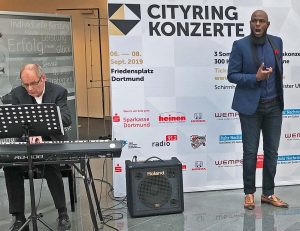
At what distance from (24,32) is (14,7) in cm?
502

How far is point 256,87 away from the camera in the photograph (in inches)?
133

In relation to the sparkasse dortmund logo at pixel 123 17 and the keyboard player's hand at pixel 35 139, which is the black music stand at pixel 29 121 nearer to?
the keyboard player's hand at pixel 35 139

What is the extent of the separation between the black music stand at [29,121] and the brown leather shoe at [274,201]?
1932 millimetres

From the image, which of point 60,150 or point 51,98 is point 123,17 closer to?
point 51,98

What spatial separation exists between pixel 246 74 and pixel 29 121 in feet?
5.58

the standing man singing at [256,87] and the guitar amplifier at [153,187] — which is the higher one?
the standing man singing at [256,87]

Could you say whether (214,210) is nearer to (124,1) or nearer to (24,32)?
(124,1)

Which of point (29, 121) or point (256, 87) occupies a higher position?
point (256, 87)

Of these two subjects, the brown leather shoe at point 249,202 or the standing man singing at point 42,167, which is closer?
the standing man singing at point 42,167

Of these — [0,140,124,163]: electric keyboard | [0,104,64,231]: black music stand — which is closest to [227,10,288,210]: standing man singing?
[0,140,124,163]: electric keyboard

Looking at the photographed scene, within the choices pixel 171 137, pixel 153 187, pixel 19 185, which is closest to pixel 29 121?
pixel 19 185

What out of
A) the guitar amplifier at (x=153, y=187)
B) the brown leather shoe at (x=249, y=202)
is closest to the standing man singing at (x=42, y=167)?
the guitar amplifier at (x=153, y=187)

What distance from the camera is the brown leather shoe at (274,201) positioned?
3.62 meters

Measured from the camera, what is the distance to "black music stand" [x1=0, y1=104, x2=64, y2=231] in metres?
2.64
